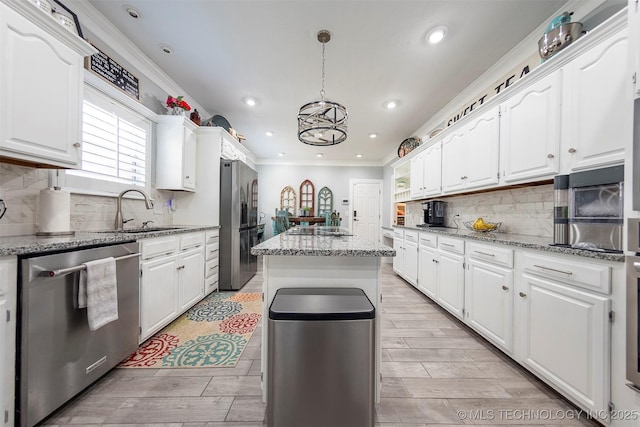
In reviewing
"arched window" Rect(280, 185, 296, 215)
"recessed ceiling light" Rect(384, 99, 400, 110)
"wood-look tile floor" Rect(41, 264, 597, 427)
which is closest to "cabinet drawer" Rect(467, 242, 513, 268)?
"wood-look tile floor" Rect(41, 264, 597, 427)

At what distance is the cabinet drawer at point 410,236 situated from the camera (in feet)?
11.0

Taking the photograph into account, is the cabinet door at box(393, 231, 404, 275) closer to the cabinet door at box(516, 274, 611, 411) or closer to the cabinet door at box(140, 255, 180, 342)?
the cabinet door at box(516, 274, 611, 411)

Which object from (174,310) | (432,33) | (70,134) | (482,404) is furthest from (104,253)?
(432,33)

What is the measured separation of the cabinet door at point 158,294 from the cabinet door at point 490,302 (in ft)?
9.20

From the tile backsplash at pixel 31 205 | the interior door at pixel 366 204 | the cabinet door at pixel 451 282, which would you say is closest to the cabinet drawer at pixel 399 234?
the cabinet door at pixel 451 282

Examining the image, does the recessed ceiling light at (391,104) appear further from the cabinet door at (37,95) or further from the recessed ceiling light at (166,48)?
the cabinet door at (37,95)

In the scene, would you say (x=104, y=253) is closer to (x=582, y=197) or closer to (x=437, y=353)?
(x=437, y=353)

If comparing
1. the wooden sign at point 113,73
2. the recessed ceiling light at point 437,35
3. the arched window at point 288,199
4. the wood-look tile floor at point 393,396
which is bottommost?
the wood-look tile floor at point 393,396

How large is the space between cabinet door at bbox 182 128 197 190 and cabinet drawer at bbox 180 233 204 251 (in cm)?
73

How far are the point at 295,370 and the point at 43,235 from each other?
187 centimetres

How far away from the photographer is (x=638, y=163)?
1019mm

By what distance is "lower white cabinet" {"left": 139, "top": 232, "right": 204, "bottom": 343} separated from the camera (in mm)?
1865

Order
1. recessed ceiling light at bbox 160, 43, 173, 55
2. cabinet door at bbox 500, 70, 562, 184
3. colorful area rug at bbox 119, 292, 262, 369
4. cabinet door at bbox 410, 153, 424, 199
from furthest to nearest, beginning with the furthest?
cabinet door at bbox 410, 153, 424, 199, recessed ceiling light at bbox 160, 43, 173, 55, colorful area rug at bbox 119, 292, 262, 369, cabinet door at bbox 500, 70, 562, 184

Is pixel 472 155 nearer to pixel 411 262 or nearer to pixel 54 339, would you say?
pixel 411 262
